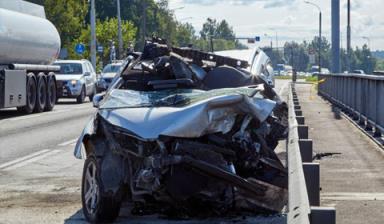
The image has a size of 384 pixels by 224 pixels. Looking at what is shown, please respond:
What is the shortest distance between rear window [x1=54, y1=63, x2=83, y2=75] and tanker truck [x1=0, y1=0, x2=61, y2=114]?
6.26 metres

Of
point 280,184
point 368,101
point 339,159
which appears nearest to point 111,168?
point 280,184

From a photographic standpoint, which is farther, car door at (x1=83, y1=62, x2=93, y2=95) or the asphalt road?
car door at (x1=83, y1=62, x2=93, y2=95)

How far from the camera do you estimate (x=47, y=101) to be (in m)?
A: 30.2

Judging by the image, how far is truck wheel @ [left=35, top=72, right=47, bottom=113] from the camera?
94.9 feet

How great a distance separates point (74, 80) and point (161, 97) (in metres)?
28.4

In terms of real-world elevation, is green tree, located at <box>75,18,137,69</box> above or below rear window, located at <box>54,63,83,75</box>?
above

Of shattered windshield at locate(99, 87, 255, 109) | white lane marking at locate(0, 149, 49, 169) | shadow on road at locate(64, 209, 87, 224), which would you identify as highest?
shattered windshield at locate(99, 87, 255, 109)

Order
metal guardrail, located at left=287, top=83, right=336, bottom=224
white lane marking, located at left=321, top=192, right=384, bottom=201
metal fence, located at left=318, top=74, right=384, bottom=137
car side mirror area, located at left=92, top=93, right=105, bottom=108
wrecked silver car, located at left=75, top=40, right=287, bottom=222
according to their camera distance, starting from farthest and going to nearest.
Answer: metal fence, located at left=318, top=74, right=384, bottom=137 → car side mirror area, located at left=92, top=93, right=105, bottom=108 → white lane marking, located at left=321, top=192, right=384, bottom=201 → wrecked silver car, located at left=75, top=40, right=287, bottom=222 → metal guardrail, located at left=287, top=83, right=336, bottom=224

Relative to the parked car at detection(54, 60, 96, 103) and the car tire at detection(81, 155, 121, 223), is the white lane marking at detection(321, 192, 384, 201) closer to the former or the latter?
the car tire at detection(81, 155, 121, 223)

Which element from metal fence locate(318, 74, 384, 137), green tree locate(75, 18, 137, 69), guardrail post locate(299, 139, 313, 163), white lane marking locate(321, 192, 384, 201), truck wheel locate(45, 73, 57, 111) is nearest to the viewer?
guardrail post locate(299, 139, 313, 163)

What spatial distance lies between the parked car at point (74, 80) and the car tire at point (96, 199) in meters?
28.2

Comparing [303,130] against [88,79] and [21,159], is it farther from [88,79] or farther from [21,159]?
[88,79]

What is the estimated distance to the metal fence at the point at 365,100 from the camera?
635 inches

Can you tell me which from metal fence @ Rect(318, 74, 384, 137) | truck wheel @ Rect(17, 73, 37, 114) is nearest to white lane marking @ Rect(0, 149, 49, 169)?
metal fence @ Rect(318, 74, 384, 137)
